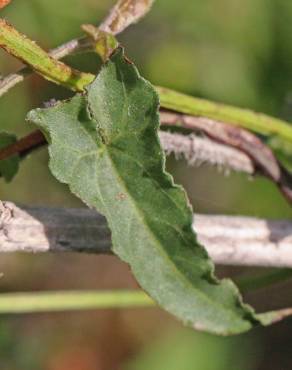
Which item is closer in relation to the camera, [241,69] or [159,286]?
[159,286]

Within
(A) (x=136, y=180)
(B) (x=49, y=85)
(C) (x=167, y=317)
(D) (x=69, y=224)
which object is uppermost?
(A) (x=136, y=180)

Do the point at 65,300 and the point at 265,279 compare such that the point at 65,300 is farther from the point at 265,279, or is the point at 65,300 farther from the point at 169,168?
the point at 169,168

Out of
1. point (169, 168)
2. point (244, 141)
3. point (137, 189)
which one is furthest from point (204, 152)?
point (169, 168)

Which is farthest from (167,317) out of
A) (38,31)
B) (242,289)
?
(242,289)

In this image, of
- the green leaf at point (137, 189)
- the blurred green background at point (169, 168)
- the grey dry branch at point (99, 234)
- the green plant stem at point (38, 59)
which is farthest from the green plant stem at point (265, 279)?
the blurred green background at point (169, 168)

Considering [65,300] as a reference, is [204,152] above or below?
above

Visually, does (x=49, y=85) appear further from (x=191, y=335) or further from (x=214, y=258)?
(x=214, y=258)

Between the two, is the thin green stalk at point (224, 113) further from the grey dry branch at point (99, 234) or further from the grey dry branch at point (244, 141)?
the grey dry branch at point (99, 234)
